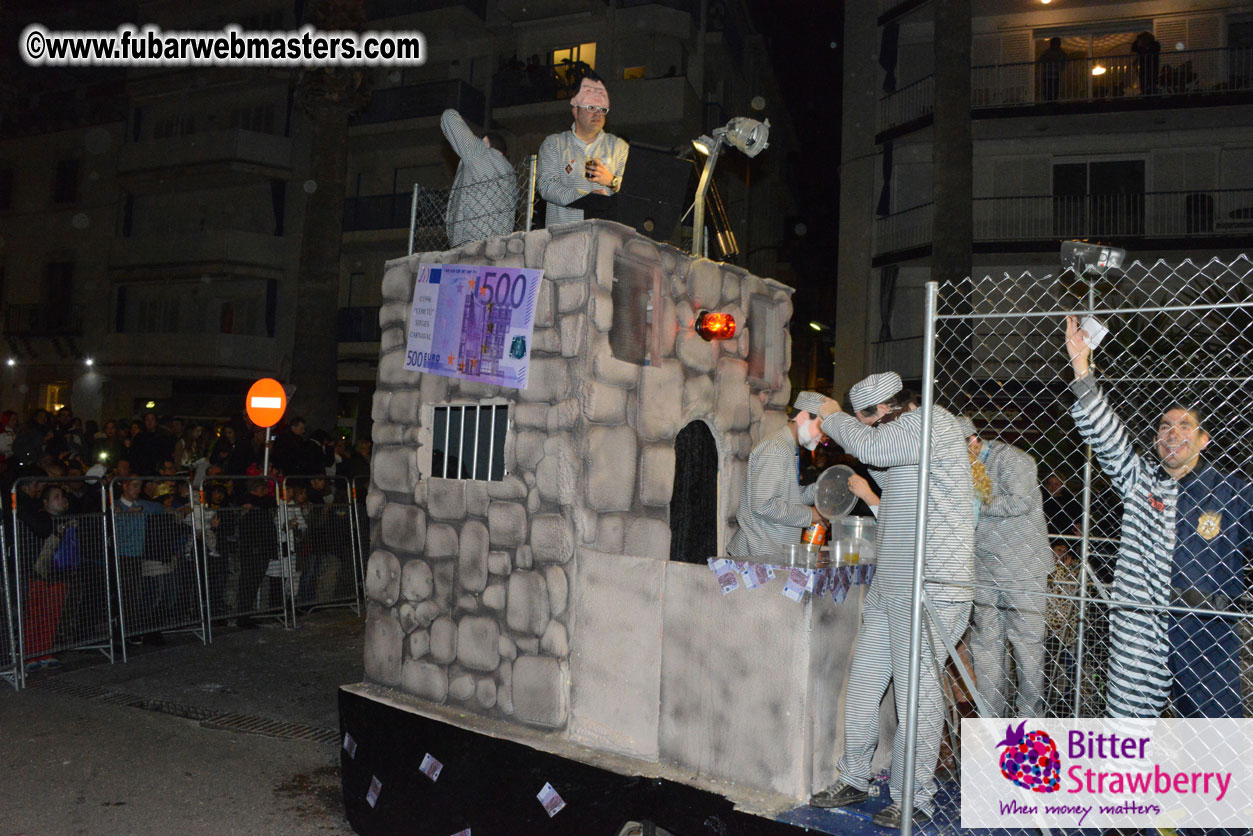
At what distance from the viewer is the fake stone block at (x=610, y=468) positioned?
448 cm

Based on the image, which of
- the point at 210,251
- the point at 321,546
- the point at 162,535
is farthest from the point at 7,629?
the point at 210,251

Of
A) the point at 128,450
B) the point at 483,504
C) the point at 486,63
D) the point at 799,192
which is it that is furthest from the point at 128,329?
the point at 483,504

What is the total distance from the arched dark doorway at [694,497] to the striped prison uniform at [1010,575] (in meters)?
1.53

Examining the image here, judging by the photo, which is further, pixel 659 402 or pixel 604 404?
pixel 659 402

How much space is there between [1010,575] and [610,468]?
228cm

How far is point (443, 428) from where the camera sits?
520cm

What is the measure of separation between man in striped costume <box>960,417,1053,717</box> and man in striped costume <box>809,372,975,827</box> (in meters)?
0.72

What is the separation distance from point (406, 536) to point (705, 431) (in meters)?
1.88

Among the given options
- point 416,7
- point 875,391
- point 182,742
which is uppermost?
point 416,7

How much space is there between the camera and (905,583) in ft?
12.8

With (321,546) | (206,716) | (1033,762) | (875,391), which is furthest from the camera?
(321,546)

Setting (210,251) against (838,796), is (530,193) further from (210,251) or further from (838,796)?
(210,251)

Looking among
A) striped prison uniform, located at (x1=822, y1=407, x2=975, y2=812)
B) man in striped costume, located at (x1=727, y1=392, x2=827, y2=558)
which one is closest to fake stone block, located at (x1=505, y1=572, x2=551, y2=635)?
man in striped costume, located at (x1=727, y1=392, x2=827, y2=558)

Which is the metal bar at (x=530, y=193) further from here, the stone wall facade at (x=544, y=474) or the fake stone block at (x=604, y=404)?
the fake stone block at (x=604, y=404)
